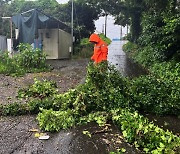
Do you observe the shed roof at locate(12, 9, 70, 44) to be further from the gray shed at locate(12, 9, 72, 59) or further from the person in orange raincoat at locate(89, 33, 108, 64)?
the person in orange raincoat at locate(89, 33, 108, 64)

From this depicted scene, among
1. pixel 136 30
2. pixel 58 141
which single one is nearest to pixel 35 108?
pixel 58 141

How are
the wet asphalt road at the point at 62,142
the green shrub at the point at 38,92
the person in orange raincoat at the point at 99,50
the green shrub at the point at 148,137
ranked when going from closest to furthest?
the green shrub at the point at 148,137
the wet asphalt road at the point at 62,142
the green shrub at the point at 38,92
the person in orange raincoat at the point at 99,50

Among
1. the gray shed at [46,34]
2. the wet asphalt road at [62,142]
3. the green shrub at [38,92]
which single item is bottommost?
the wet asphalt road at [62,142]

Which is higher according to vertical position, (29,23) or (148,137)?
(29,23)

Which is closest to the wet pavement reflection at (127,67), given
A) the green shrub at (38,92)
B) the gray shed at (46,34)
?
the gray shed at (46,34)

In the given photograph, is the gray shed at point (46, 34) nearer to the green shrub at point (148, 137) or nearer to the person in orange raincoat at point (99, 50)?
the person in orange raincoat at point (99, 50)

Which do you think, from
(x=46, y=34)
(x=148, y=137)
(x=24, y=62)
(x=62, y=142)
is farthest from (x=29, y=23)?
(x=148, y=137)

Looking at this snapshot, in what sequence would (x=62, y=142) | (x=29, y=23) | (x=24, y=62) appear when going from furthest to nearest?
(x=29, y=23) < (x=24, y=62) < (x=62, y=142)

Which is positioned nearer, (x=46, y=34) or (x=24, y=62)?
(x=24, y=62)

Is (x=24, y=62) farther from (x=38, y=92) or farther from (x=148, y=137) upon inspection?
(x=148, y=137)

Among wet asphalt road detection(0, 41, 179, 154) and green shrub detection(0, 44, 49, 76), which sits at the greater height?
green shrub detection(0, 44, 49, 76)

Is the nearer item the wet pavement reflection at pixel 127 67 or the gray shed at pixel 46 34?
the wet pavement reflection at pixel 127 67

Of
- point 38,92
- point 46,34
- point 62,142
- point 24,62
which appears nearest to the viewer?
point 62,142

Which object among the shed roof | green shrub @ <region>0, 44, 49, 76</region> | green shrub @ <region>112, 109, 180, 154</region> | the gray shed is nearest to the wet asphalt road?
green shrub @ <region>112, 109, 180, 154</region>
